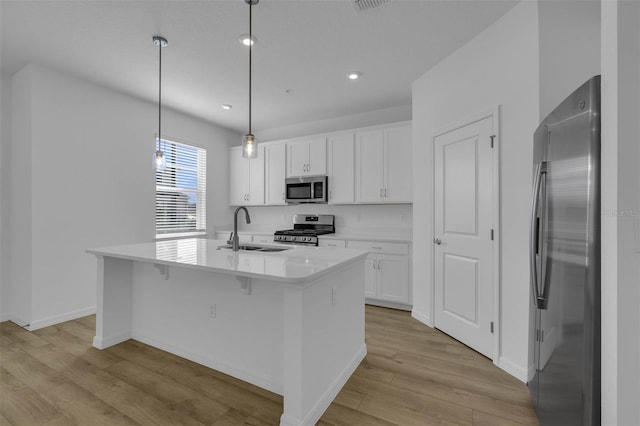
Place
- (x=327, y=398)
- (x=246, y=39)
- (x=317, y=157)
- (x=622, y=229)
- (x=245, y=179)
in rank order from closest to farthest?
(x=622, y=229)
(x=327, y=398)
(x=246, y=39)
(x=317, y=157)
(x=245, y=179)

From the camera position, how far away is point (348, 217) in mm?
4609

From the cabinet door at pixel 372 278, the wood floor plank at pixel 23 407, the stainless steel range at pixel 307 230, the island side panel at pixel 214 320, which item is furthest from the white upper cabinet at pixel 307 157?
the wood floor plank at pixel 23 407

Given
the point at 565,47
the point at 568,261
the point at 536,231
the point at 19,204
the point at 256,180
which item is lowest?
the point at 568,261

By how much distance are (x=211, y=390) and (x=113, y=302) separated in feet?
4.63

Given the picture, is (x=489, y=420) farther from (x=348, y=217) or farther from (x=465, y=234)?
(x=348, y=217)

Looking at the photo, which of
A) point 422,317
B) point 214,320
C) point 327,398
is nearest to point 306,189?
point 422,317

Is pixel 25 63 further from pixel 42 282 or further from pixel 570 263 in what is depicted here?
pixel 570 263

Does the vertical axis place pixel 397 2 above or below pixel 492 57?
above

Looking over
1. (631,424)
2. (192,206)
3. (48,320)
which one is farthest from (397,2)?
(48,320)

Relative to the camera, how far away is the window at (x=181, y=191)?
4371 millimetres

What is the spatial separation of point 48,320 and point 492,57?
16.6 ft

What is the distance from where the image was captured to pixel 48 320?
3.12m

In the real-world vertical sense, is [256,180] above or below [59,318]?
A: above

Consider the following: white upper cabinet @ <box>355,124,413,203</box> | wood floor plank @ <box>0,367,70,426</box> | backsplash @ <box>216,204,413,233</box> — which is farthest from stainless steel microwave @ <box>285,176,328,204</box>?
wood floor plank @ <box>0,367,70,426</box>
